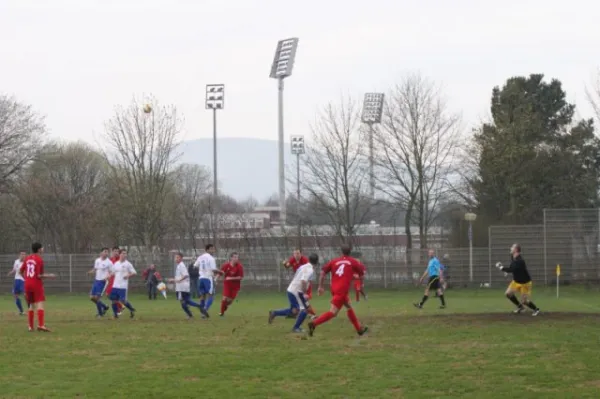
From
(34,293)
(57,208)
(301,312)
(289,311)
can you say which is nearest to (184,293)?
(289,311)

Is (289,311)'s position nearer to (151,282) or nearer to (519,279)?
(519,279)

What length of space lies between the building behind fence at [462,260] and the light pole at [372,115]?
6704 mm

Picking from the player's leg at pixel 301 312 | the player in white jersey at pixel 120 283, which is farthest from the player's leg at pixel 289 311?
the player in white jersey at pixel 120 283

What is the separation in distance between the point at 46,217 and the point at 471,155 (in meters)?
27.6

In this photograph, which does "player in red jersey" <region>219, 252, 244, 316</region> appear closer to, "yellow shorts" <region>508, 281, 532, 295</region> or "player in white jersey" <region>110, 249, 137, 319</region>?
"player in white jersey" <region>110, 249, 137, 319</region>

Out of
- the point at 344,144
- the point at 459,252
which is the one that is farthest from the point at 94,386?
the point at 344,144

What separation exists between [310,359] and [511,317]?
375 inches

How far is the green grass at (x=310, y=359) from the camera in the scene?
12.0m

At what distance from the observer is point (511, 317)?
2297cm

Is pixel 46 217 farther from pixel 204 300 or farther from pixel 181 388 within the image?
pixel 181 388

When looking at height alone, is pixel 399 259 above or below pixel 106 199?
below

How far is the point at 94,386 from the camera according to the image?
12391 mm

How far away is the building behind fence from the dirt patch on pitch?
19.0 meters

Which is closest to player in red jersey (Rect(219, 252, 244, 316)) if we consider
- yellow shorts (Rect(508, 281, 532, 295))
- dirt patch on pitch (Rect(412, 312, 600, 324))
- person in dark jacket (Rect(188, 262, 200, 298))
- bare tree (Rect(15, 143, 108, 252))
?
dirt patch on pitch (Rect(412, 312, 600, 324))
